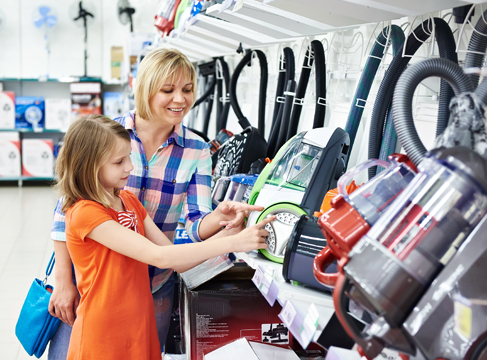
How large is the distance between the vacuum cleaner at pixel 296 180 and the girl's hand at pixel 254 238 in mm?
20

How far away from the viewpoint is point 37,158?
856 cm

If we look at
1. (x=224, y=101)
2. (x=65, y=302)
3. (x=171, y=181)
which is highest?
(x=224, y=101)

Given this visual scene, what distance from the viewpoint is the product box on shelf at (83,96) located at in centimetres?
869

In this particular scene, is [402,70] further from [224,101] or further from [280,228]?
[224,101]

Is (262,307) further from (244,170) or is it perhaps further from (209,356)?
(244,170)

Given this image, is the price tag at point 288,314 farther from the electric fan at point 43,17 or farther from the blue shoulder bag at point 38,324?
the electric fan at point 43,17

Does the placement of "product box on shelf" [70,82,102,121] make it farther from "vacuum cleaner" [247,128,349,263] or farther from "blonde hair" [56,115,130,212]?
"vacuum cleaner" [247,128,349,263]

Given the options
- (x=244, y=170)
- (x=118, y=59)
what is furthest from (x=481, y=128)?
(x=118, y=59)

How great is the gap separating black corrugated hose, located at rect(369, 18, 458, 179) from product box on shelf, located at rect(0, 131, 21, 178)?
26.6 ft

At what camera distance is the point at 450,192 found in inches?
26.4

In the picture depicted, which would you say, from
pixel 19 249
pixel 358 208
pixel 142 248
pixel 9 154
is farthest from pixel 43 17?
pixel 358 208

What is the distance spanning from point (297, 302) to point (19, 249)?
4499 millimetres

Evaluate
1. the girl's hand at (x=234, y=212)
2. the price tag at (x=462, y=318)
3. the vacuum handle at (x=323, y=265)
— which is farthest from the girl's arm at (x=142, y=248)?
the price tag at (x=462, y=318)

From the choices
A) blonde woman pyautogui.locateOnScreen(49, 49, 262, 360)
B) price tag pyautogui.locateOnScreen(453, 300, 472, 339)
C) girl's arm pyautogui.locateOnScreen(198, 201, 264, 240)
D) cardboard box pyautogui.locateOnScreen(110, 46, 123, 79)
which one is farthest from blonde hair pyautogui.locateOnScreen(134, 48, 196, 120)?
cardboard box pyautogui.locateOnScreen(110, 46, 123, 79)
